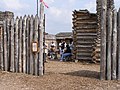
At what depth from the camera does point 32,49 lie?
1050 centimetres

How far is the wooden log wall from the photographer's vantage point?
34.7ft

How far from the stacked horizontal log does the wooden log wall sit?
851cm

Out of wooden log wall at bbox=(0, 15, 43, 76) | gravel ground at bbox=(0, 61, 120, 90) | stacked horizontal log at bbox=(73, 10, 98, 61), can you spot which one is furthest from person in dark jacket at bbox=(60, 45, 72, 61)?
gravel ground at bbox=(0, 61, 120, 90)

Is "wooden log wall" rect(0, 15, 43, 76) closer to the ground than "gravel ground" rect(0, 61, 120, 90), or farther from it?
farther from it

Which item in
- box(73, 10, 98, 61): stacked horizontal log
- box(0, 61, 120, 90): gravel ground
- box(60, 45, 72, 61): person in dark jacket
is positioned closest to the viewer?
box(0, 61, 120, 90): gravel ground

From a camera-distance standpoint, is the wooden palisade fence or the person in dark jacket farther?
the person in dark jacket

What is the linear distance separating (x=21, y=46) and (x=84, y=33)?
28.5 feet

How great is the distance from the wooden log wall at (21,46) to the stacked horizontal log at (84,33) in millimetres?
8508

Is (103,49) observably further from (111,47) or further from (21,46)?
(21,46)

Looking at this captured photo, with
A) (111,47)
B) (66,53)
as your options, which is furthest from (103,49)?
(66,53)

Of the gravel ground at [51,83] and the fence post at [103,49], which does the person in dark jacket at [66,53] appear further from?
the fence post at [103,49]

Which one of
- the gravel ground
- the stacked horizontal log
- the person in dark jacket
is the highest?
the stacked horizontal log

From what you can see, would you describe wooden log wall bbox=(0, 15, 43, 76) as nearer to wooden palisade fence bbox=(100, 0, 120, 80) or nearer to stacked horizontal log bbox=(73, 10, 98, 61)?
wooden palisade fence bbox=(100, 0, 120, 80)

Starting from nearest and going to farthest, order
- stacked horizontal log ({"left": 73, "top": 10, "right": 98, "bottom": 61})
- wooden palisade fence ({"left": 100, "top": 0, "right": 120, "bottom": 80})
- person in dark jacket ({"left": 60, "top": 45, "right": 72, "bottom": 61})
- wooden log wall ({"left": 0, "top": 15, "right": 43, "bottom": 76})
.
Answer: wooden palisade fence ({"left": 100, "top": 0, "right": 120, "bottom": 80}) → wooden log wall ({"left": 0, "top": 15, "right": 43, "bottom": 76}) → stacked horizontal log ({"left": 73, "top": 10, "right": 98, "bottom": 61}) → person in dark jacket ({"left": 60, "top": 45, "right": 72, "bottom": 61})
